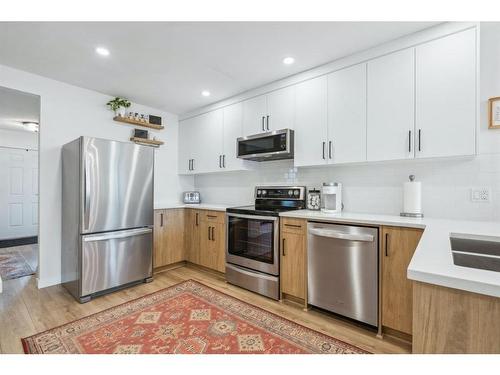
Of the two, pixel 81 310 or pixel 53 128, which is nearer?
pixel 81 310

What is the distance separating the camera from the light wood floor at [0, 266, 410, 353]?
1.87 meters

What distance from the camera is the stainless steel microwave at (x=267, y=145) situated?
2723mm

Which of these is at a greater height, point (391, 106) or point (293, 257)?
point (391, 106)

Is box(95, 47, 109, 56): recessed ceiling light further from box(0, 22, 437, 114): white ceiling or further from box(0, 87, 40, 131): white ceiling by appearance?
box(0, 87, 40, 131): white ceiling

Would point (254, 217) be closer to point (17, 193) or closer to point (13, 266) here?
point (13, 266)

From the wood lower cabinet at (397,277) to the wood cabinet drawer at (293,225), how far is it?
70cm

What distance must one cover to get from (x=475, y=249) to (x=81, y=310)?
322cm

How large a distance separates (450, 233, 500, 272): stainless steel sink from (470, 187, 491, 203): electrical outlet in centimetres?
78

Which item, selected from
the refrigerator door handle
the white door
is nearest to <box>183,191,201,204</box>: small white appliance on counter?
the refrigerator door handle

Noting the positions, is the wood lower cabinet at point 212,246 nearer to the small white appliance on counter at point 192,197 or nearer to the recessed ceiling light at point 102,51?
the small white appliance on counter at point 192,197

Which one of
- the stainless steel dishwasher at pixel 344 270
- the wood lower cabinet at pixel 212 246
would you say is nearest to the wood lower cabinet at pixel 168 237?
the wood lower cabinet at pixel 212 246

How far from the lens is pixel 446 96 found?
1.89 m

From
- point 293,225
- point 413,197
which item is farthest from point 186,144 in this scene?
point 413,197
